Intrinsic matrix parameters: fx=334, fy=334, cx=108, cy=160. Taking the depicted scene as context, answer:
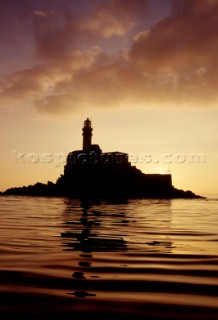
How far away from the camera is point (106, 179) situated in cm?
9556

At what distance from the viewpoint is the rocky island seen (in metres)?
91.0

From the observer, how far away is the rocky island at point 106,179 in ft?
299

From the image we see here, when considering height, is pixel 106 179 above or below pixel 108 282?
above

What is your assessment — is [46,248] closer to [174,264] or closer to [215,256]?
[174,264]

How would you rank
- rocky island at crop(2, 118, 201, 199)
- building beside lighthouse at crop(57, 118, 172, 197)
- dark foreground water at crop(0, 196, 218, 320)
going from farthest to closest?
rocky island at crop(2, 118, 201, 199) < building beside lighthouse at crop(57, 118, 172, 197) < dark foreground water at crop(0, 196, 218, 320)

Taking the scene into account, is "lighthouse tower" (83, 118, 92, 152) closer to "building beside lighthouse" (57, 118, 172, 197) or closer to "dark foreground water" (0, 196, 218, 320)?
"building beside lighthouse" (57, 118, 172, 197)

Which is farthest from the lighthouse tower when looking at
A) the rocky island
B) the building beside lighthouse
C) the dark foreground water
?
the dark foreground water

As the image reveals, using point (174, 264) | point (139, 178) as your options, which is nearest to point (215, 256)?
point (174, 264)

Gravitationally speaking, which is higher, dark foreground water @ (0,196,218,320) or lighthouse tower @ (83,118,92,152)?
lighthouse tower @ (83,118,92,152)

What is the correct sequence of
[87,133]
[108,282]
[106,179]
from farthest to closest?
[106,179] < [87,133] < [108,282]

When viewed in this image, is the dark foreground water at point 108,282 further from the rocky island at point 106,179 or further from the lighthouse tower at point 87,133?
the rocky island at point 106,179

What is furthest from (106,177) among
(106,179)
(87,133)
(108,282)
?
(108,282)

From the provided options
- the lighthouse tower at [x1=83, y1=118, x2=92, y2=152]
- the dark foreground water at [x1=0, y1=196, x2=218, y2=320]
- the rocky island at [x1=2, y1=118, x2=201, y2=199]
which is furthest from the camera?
the rocky island at [x1=2, y1=118, x2=201, y2=199]

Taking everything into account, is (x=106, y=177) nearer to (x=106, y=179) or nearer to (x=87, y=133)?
(x=106, y=179)
